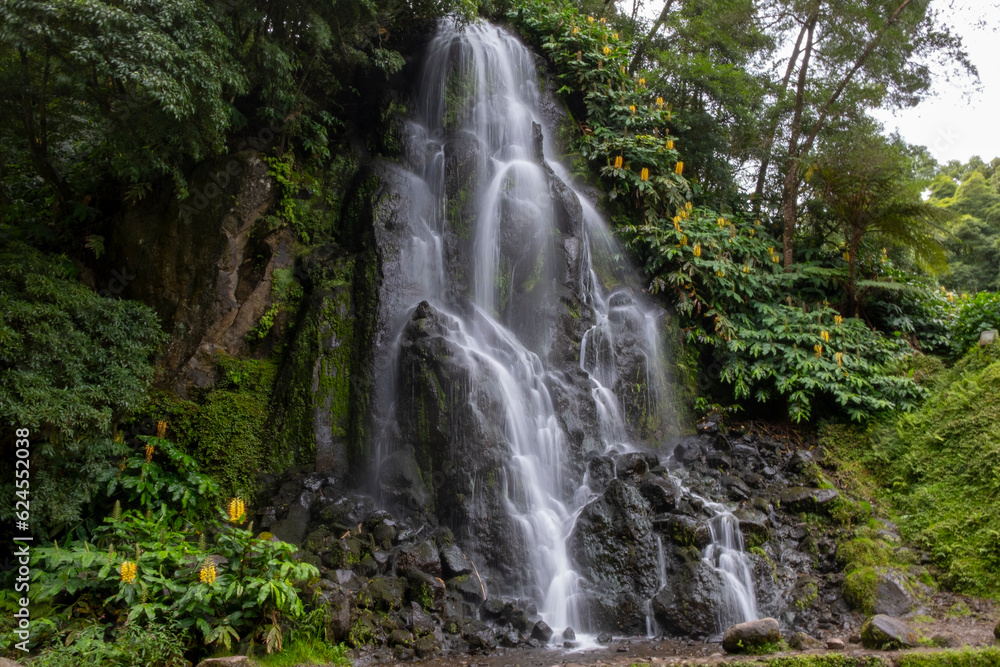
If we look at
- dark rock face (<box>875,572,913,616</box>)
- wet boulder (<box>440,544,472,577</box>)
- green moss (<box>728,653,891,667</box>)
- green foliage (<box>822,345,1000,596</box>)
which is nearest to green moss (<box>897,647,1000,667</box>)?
green moss (<box>728,653,891,667</box>)

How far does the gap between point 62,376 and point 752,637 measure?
7.13 meters

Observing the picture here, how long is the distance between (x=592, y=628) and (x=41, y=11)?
332 inches

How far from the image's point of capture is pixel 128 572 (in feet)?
15.8

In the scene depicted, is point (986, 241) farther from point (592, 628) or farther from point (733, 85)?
point (592, 628)

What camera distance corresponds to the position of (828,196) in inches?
422

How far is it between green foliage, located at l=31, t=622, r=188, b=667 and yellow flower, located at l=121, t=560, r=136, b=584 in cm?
35

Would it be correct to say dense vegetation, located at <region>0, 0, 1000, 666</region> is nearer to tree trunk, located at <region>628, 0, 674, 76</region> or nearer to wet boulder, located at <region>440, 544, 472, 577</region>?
tree trunk, located at <region>628, 0, 674, 76</region>

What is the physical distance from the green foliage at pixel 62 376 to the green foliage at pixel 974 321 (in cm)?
1268

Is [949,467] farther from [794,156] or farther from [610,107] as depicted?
[610,107]

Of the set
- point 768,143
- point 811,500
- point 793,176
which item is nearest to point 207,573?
point 811,500

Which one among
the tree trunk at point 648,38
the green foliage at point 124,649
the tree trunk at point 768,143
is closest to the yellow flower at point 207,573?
the green foliage at point 124,649

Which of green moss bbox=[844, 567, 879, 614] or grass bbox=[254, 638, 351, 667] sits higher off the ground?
green moss bbox=[844, 567, 879, 614]

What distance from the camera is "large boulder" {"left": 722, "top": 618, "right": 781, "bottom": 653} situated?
5.52 meters

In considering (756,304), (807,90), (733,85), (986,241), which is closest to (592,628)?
(756,304)
